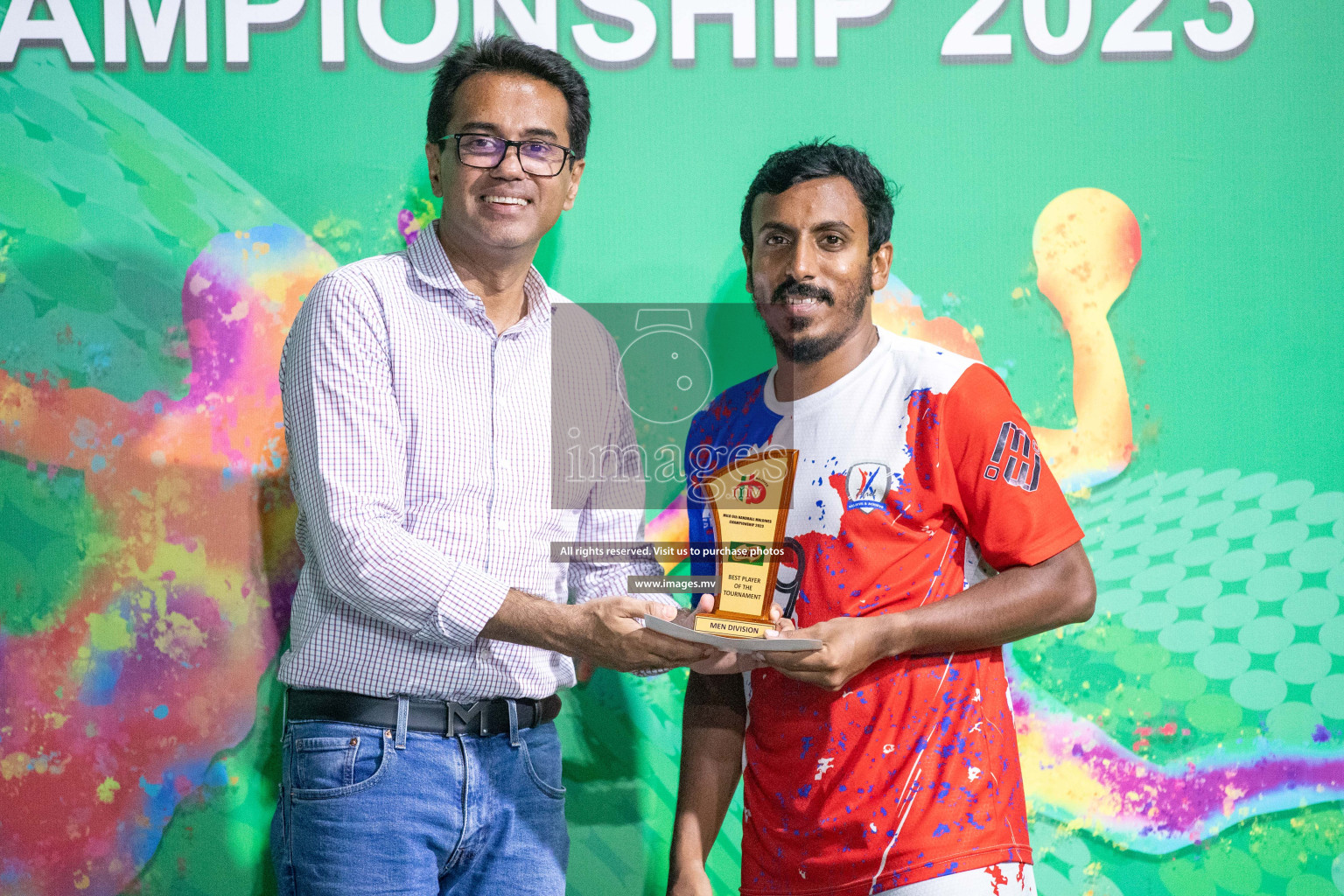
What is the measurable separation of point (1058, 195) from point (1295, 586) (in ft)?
3.32

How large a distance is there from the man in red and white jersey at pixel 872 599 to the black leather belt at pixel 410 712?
0.38 meters

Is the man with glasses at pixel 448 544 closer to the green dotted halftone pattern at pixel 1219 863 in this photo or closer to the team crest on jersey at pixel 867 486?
the team crest on jersey at pixel 867 486

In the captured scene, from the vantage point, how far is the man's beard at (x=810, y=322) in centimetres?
186

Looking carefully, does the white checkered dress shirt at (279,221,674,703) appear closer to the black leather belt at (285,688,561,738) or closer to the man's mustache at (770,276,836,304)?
the black leather belt at (285,688,561,738)

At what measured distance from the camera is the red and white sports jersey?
1.67 metres

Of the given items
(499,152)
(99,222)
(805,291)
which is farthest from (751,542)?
(99,222)

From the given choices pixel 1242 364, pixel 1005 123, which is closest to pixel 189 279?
pixel 1005 123

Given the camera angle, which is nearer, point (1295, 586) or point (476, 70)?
point (476, 70)

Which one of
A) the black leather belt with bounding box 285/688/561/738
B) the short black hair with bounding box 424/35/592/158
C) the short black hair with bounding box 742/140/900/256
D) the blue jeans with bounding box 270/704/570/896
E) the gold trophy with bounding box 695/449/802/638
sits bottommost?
the blue jeans with bounding box 270/704/570/896

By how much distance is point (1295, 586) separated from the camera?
7.70ft

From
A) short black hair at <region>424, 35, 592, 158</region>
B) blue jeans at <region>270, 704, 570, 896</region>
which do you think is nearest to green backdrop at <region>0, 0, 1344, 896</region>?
short black hair at <region>424, 35, 592, 158</region>

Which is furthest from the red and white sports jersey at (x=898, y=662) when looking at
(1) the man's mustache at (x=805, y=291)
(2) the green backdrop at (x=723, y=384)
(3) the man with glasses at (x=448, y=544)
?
(2) the green backdrop at (x=723, y=384)

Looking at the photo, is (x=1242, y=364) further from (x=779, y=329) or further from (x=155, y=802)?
(x=155, y=802)

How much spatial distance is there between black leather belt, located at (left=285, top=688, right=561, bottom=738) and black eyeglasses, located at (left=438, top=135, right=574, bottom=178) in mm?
935
